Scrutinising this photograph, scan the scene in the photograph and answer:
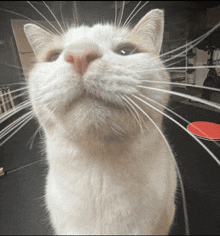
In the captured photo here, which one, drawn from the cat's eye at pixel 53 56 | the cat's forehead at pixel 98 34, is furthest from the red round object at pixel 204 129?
the cat's eye at pixel 53 56

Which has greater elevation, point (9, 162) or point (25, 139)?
point (25, 139)

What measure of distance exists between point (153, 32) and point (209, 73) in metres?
0.25

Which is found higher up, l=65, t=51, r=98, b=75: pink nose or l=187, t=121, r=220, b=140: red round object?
l=65, t=51, r=98, b=75: pink nose

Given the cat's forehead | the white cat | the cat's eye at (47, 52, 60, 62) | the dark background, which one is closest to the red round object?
the dark background

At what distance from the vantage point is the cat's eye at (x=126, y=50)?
0.50 m

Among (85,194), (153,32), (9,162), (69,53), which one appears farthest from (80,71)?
(9,162)

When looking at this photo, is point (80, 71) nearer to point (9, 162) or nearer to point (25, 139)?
point (25, 139)

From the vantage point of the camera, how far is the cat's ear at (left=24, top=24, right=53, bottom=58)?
0.56 metres

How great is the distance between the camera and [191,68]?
0.60m

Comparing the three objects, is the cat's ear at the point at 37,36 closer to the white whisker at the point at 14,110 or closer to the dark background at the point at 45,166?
the dark background at the point at 45,166

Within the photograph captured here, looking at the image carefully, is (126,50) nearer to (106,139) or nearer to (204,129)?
(106,139)

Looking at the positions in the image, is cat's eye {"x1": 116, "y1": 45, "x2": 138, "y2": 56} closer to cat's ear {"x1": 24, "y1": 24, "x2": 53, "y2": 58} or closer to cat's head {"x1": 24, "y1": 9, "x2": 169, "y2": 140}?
cat's head {"x1": 24, "y1": 9, "x2": 169, "y2": 140}

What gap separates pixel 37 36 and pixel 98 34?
217 mm

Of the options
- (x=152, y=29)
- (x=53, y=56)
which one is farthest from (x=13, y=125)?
(x=152, y=29)
